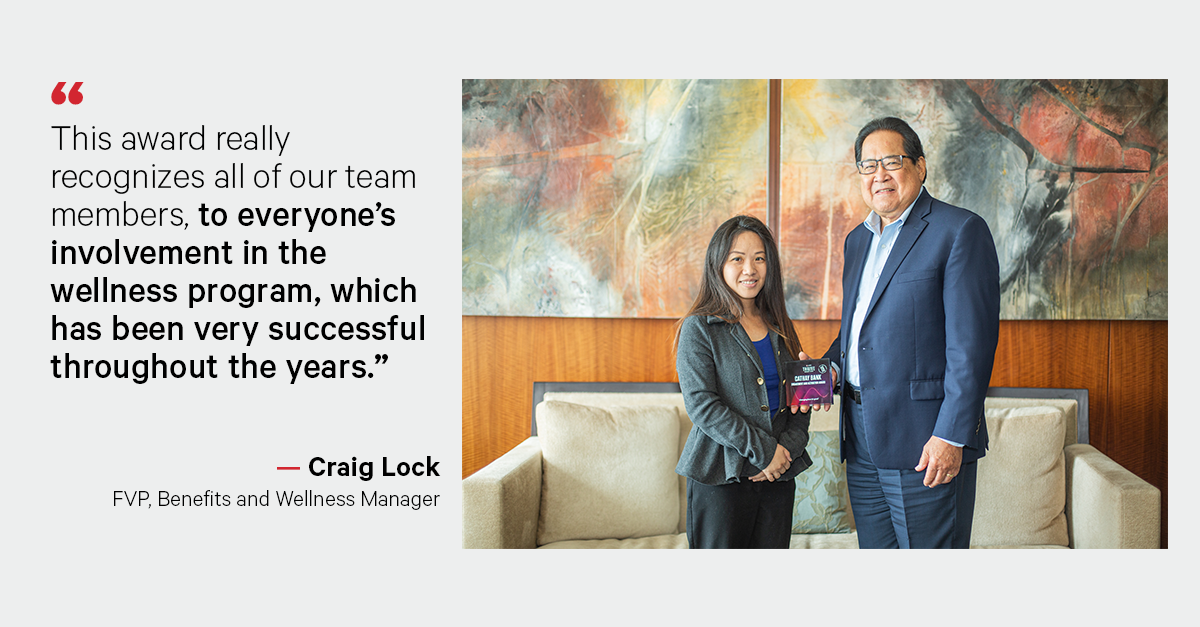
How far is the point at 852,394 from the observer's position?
1.96 m

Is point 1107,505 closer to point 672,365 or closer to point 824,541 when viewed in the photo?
point 824,541

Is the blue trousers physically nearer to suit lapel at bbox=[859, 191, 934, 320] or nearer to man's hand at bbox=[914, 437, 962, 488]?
man's hand at bbox=[914, 437, 962, 488]

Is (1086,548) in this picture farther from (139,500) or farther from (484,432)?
(139,500)

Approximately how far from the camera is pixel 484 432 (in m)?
2.64

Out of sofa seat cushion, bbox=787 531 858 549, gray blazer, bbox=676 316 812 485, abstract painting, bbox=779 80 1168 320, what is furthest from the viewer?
abstract painting, bbox=779 80 1168 320

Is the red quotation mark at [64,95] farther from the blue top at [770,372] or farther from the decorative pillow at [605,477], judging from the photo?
the blue top at [770,372]

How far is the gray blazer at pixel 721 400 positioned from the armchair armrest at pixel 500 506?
1.93 feet

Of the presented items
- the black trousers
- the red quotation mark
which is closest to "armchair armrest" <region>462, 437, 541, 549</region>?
the black trousers

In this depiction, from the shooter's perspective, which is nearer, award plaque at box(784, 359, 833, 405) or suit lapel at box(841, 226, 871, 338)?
award plaque at box(784, 359, 833, 405)

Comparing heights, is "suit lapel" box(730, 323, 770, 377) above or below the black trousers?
above

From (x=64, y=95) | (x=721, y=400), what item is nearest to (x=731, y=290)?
(x=721, y=400)

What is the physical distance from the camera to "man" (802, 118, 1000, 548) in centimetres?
175

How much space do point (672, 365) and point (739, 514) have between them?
86cm

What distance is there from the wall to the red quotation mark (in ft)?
4.32
